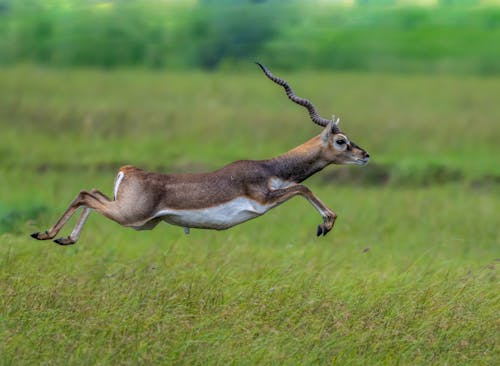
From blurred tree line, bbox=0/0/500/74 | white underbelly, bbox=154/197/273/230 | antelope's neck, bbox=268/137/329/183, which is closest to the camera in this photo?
white underbelly, bbox=154/197/273/230

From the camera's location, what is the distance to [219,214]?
6.99m

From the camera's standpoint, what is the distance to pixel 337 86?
2053cm

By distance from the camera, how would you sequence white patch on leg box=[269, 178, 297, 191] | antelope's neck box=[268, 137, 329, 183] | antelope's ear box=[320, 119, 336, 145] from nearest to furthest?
white patch on leg box=[269, 178, 297, 191] → antelope's neck box=[268, 137, 329, 183] → antelope's ear box=[320, 119, 336, 145]

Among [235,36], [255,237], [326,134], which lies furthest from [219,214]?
[235,36]

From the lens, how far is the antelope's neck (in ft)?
24.0

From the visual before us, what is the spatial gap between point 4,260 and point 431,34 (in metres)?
17.8

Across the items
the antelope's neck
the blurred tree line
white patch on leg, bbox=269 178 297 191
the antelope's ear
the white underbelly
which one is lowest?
the blurred tree line

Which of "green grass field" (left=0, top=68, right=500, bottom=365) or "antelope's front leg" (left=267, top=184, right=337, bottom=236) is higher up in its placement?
"antelope's front leg" (left=267, top=184, right=337, bottom=236)

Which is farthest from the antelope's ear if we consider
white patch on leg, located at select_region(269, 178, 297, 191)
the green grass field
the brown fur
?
the green grass field

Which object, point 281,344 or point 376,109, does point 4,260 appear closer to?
point 281,344

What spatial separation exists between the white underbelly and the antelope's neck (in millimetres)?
324

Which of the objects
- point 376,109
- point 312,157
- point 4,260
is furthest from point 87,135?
point 312,157

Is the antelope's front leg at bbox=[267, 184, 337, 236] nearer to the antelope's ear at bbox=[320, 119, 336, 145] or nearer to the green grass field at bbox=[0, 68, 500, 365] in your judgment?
the antelope's ear at bbox=[320, 119, 336, 145]

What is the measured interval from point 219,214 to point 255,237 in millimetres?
5246
